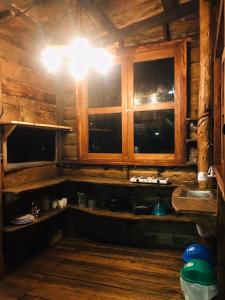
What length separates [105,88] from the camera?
4617 mm

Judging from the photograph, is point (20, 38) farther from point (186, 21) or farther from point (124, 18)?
point (186, 21)

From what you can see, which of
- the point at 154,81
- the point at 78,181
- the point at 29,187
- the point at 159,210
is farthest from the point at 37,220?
the point at 154,81

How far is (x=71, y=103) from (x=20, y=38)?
4.49 feet

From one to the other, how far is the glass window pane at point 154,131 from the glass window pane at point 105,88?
1.83ft

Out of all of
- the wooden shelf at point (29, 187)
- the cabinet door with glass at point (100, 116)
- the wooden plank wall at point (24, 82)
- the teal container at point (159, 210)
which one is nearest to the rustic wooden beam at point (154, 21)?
the cabinet door with glass at point (100, 116)

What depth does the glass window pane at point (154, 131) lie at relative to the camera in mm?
4113

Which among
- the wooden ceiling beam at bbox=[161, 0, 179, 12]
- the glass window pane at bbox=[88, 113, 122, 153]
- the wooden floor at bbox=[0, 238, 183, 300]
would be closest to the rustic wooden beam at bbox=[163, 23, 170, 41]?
the wooden ceiling beam at bbox=[161, 0, 179, 12]

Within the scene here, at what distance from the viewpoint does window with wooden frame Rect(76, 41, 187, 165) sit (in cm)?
400

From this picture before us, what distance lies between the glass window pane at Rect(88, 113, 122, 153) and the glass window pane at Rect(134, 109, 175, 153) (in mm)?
332

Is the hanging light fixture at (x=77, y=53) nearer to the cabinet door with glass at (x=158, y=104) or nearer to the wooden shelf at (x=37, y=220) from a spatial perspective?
the cabinet door with glass at (x=158, y=104)

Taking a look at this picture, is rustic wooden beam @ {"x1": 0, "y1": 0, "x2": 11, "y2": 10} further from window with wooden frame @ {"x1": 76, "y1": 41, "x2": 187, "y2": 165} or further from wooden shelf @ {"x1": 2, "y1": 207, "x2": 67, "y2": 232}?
wooden shelf @ {"x1": 2, "y1": 207, "x2": 67, "y2": 232}

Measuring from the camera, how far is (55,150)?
15.8ft

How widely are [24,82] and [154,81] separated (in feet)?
6.84

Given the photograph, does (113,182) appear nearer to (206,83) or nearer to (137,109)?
(137,109)
